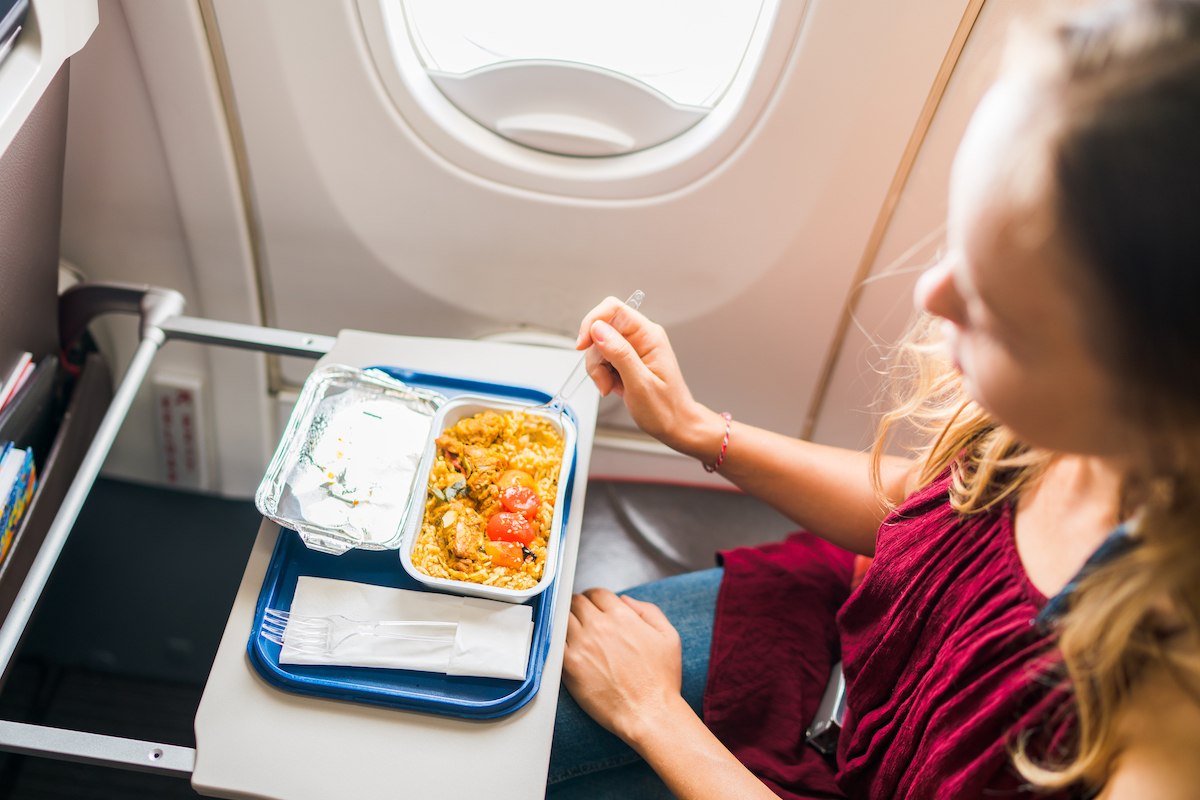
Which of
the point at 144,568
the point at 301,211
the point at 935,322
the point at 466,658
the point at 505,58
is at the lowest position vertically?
the point at 466,658

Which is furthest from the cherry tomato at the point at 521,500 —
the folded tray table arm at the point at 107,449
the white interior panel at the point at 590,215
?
the folded tray table arm at the point at 107,449

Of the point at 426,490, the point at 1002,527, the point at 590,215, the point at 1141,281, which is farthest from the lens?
the point at 590,215

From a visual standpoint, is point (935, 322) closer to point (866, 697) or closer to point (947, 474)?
point (947, 474)

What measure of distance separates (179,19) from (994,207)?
105 centimetres

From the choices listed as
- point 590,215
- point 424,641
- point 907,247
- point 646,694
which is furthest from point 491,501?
point 907,247

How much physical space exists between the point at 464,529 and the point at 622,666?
24cm

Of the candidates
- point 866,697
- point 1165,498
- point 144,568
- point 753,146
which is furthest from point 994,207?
point 144,568

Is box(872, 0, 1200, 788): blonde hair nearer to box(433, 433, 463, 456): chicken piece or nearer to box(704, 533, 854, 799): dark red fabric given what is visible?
box(704, 533, 854, 799): dark red fabric

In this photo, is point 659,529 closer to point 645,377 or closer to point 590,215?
point 645,377

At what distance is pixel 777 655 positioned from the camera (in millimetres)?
940

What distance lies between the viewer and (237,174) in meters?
1.16

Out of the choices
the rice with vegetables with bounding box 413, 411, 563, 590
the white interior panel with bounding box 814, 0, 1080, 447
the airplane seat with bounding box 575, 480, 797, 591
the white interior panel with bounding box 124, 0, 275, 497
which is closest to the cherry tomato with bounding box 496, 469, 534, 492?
the rice with vegetables with bounding box 413, 411, 563, 590

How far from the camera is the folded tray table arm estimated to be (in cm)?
70

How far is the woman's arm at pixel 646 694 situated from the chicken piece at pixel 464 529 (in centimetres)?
18
